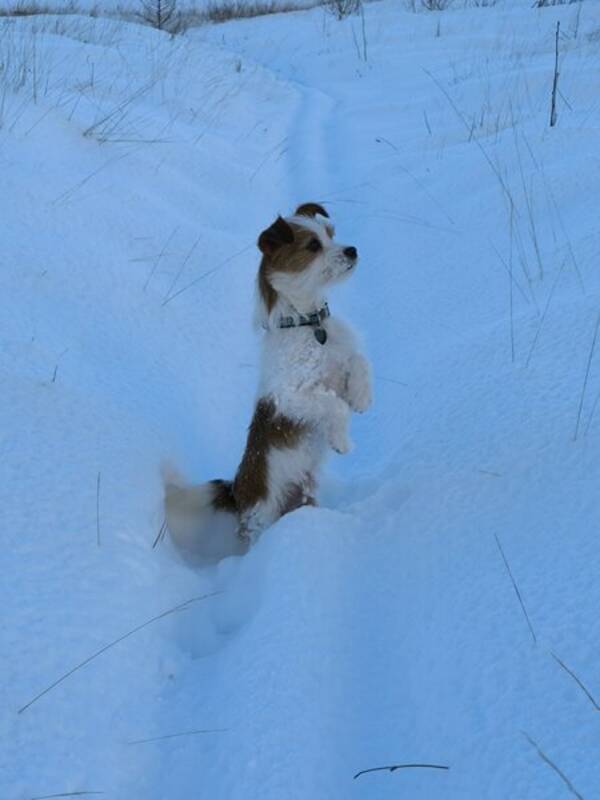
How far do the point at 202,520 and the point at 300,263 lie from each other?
3.64 ft

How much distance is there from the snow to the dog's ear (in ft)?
→ 3.06

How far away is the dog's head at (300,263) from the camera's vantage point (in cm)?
311

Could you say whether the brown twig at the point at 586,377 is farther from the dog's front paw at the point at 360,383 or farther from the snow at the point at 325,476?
the dog's front paw at the point at 360,383

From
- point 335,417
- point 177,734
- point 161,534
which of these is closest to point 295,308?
point 335,417

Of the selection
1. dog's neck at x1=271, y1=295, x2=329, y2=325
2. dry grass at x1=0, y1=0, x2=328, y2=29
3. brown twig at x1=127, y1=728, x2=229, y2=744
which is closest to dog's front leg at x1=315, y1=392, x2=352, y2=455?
dog's neck at x1=271, y1=295, x2=329, y2=325

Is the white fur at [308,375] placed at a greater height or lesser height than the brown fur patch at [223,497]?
greater

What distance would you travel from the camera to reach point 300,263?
10.2 ft

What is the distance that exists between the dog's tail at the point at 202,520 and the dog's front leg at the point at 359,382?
0.65m

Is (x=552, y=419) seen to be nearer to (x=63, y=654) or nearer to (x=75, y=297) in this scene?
(x=63, y=654)

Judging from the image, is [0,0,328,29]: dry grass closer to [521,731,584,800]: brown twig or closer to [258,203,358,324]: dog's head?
[258,203,358,324]: dog's head

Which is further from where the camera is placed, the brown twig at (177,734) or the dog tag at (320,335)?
the dog tag at (320,335)

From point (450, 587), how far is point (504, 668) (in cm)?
39

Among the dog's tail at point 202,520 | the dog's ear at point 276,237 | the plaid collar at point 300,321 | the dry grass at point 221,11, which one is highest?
the dog's ear at point 276,237

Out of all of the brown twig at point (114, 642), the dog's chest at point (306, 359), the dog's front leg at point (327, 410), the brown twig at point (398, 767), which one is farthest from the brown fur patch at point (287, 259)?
the brown twig at point (398, 767)
